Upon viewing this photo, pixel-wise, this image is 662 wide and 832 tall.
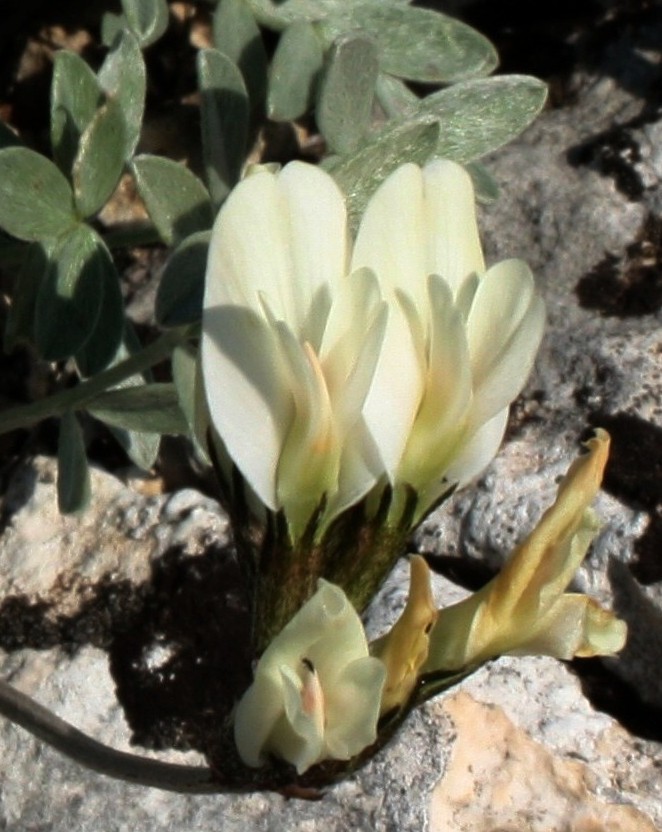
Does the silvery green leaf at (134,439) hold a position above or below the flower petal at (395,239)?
below

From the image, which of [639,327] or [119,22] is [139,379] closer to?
[119,22]

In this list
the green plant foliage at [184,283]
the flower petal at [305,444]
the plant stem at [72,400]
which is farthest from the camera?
the plant stem at [72,400]

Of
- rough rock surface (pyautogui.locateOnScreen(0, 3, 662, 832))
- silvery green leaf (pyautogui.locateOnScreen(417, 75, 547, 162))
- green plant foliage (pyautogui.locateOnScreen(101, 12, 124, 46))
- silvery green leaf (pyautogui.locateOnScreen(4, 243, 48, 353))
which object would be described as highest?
silvery green leaf (pyautogui.locateOnScreen(417, 75, 547, 162))

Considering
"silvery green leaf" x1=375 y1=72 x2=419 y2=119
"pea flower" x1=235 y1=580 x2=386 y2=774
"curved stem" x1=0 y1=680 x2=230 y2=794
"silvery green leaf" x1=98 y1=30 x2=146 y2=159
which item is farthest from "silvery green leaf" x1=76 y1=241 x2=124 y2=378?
"pea flower" x1=235 y1=580 x2=386 y2=774

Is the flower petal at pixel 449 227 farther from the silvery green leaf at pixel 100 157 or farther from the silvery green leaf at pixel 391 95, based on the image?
the silvery green leaf at pixel 391 95

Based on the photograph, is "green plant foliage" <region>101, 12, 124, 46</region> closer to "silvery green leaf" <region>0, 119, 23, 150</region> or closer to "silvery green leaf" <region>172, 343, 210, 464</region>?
"silvery green leaf" <region>0, 119, 23, 150</region>

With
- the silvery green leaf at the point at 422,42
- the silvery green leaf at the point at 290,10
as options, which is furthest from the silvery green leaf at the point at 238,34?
the silvery green leaf at the point at 422,42

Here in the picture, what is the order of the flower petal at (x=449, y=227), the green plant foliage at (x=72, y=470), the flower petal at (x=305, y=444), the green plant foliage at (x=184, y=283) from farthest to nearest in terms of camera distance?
the green plant foliage at (x=72, y=470)
the green plant foliage at (x=184, y=283)
the flower petal at (x=449, y=227)
the flower petal at (x=305, y=444)
